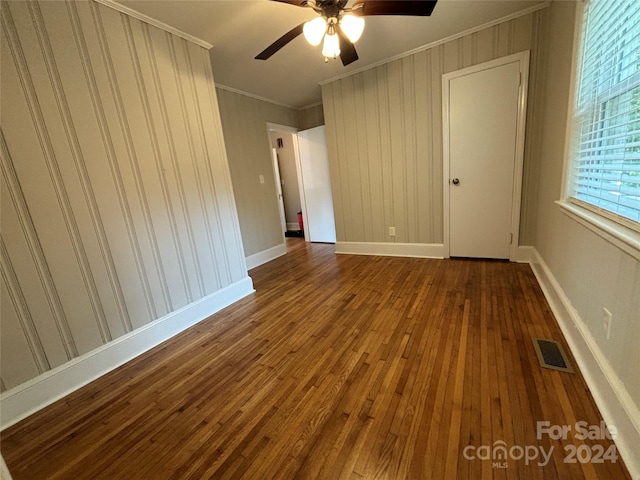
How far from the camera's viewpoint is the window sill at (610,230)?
982 millimetres

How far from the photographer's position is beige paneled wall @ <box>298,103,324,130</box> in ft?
14.5

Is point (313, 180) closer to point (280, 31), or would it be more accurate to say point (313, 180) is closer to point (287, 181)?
point (287, 181)

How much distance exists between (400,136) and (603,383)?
2.84 metres

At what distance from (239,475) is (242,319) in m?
1.34

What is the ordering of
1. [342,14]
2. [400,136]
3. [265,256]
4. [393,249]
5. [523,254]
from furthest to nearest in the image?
[265,256], [393,249], [400,136], [523,254], [342,14]

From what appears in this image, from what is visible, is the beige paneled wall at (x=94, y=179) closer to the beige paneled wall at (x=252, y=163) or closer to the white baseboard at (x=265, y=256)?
the beige paneled wall at (x=252, y=163)

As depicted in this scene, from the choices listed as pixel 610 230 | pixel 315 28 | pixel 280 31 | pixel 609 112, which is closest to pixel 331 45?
pixel 315 28

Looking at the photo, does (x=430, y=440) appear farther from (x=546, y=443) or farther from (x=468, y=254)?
(x=468, y=254)

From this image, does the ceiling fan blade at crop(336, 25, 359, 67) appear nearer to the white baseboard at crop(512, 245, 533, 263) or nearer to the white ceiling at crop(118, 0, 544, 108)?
the white ceiling at crop(118, 0, 544, 108)

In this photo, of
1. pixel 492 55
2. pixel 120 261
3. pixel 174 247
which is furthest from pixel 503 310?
pixel 120 261

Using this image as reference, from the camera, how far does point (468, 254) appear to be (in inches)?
123

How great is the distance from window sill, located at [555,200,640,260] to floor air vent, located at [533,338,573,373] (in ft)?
2.35

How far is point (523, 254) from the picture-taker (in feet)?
9.38

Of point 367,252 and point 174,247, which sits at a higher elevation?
point 174,247
